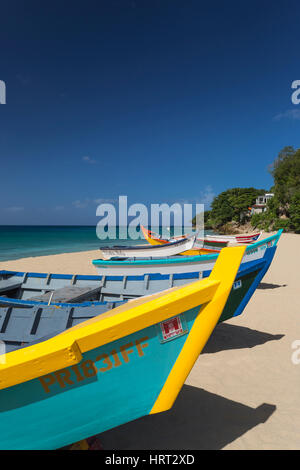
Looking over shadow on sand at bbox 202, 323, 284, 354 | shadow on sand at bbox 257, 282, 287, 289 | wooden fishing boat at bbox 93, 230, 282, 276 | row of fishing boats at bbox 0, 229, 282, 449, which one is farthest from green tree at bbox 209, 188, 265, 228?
row of fishing boats at bbox 0, 229, 282, 449

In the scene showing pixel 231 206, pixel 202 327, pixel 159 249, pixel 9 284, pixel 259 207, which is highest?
pixel 231 206

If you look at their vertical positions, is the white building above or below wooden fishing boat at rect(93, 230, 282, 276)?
above

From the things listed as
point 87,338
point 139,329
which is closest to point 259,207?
point 139,329

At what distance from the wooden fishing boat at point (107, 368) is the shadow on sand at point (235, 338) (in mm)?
3543

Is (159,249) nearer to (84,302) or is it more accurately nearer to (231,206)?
(84,302)

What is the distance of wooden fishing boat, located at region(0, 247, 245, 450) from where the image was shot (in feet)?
6.75

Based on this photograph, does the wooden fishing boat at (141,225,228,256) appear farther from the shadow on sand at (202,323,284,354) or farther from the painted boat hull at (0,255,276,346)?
the painted boat hull at (0,255,276,346)

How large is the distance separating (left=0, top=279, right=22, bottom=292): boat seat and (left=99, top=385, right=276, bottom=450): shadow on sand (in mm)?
4641

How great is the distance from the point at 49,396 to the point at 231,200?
67.3 m

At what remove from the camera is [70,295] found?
5.70 meters

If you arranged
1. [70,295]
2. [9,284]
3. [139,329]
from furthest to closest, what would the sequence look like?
1. [9,284]
2. [70,295]
3. [139,329]

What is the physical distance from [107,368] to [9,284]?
5768 millimetres
